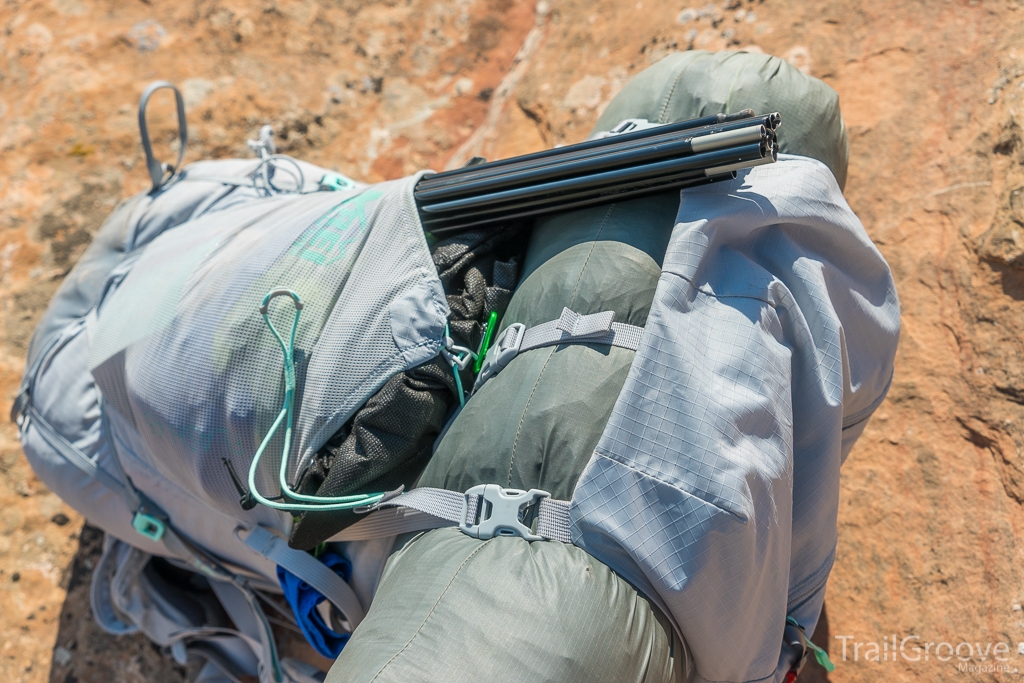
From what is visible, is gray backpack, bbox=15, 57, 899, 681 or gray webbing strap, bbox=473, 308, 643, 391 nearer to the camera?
gray backpack, bbox=15, 57, 899, 681

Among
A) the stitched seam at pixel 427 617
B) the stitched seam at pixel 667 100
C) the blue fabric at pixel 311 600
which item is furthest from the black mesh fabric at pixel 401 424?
the stitched seam at pixel 667 100

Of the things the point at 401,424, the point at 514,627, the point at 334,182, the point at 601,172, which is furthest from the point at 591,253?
the point at 334,182

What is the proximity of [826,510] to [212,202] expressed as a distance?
59.0 inches

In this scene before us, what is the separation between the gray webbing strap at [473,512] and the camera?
95cm

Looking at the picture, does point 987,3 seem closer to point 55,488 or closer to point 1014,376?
point 1014,376

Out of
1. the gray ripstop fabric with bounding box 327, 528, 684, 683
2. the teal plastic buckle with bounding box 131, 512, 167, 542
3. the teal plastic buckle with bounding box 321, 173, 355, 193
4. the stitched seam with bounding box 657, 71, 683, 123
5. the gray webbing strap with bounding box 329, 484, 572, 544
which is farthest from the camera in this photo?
the teal plastic buckle with bounding box 321, 173, 355, 193

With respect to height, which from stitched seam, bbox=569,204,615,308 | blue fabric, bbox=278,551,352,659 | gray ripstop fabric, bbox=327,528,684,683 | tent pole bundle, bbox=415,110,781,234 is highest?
tent pole bundle, bbox=415,110,781,234

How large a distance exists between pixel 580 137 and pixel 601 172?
3.47 ft

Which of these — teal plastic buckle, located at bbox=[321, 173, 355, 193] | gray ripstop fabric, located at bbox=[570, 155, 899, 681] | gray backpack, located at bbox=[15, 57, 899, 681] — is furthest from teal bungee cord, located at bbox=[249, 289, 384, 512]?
teal plastic buckle, located at bbox=[321, 173, 355, 193]

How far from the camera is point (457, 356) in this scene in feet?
3.75

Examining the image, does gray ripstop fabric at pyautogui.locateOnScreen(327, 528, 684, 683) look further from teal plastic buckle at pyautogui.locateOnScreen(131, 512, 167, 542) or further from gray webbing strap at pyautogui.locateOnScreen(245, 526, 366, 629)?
teal plastic buckle at pyautogui.locateOnScreen(131, 512, 167, 542)

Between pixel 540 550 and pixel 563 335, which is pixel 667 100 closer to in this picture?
pixel 563 335

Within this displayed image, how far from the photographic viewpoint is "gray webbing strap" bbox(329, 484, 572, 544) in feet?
3.13

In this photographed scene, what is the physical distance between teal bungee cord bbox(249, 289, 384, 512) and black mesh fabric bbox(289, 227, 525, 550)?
2 centimetres
